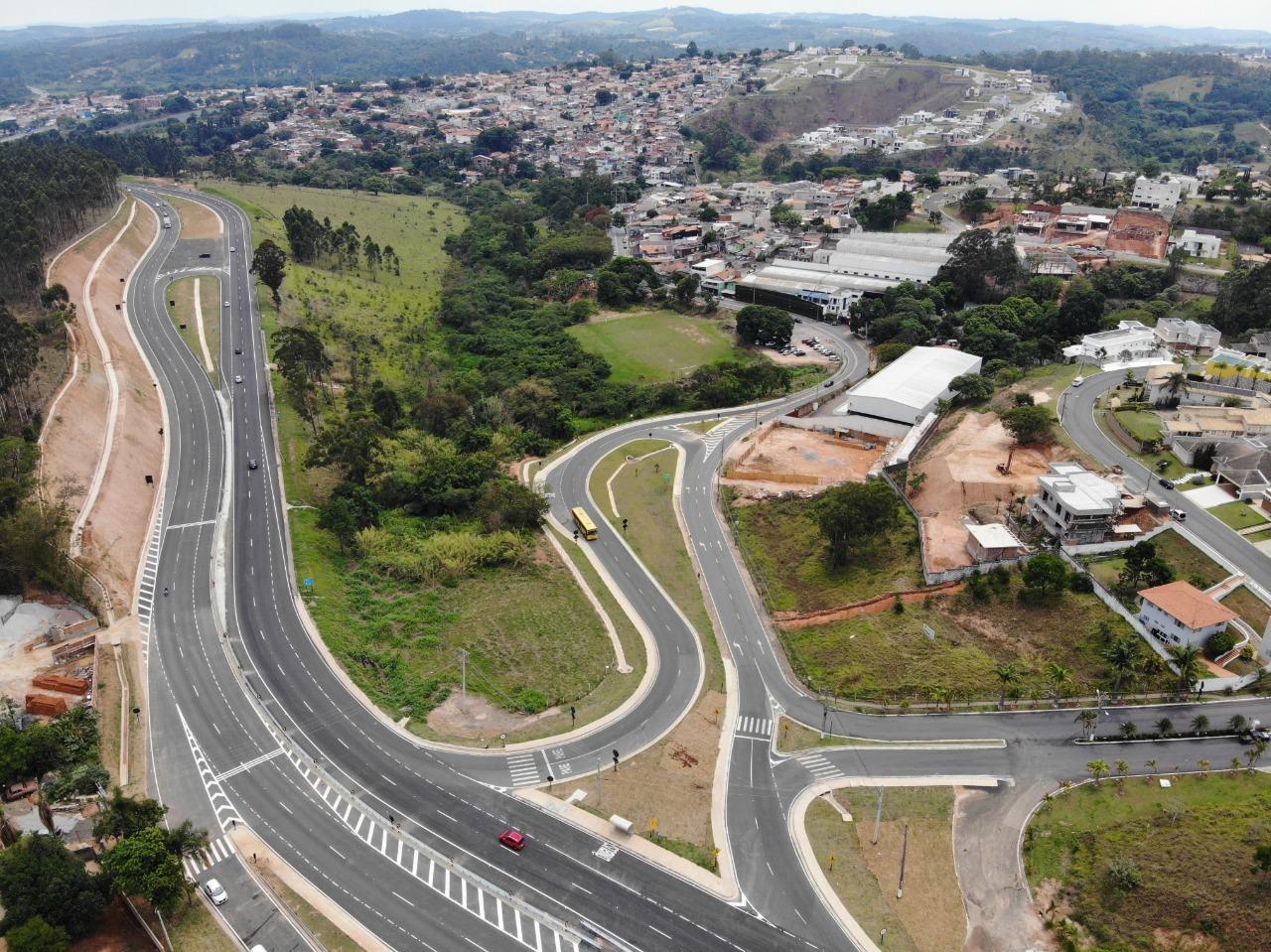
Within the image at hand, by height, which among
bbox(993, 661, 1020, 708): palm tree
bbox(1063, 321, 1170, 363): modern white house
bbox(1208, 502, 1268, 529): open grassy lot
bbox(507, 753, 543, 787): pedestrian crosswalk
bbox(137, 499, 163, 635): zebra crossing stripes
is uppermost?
bbox(1063, 321, 1170, 363): modern white house

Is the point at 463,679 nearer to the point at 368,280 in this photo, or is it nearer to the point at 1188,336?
the point at 1188,336

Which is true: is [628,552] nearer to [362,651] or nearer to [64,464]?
[362,651]

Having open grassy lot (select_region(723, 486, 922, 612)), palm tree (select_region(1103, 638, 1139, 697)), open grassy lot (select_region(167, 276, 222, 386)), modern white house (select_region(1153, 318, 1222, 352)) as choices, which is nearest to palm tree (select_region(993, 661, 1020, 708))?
palm tree (select_region(1103, 638, 1139, 697))

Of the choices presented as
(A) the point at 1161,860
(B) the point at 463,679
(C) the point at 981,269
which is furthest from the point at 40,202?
(A) the point at 1161,860

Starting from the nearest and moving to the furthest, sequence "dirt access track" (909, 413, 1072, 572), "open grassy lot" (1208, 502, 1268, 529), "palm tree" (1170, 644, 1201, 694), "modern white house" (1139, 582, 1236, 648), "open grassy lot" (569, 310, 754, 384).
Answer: "palm tree" (1170, 644, 1201, 694), "modern white house" (1139, 582, 1236, 648), "open grassy lot" (1208, 502, 1268, 529), "dirt access track" (909, 413, 1072, 572), "open grassy lot" (569, 310, 754, 384)

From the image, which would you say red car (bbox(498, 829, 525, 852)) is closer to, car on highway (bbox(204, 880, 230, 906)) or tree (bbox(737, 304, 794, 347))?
car on highway (bbox(204, 880, 230, 906))

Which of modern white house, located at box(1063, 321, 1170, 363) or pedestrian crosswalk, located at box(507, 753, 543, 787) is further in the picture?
modern white house, located at box(1063, 321, 1170, 363)

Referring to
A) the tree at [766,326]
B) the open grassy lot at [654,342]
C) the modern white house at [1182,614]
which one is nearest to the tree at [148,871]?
the modern white house at [1182,614]

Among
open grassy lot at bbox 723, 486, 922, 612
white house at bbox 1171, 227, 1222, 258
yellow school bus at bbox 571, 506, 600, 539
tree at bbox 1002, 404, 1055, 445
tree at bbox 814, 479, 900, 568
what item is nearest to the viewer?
open grassy lot at bbox 723, 486, 922, 612
